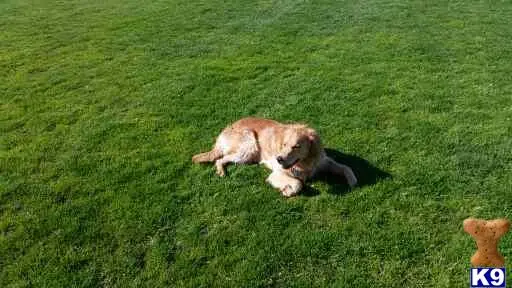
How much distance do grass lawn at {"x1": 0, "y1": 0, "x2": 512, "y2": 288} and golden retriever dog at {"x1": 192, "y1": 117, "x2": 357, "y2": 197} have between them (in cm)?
22

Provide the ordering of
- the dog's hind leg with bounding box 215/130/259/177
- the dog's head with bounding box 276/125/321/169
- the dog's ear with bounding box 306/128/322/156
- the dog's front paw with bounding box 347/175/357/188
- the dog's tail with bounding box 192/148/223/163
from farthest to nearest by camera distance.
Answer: the dog's tail with bounding box 192/148/223/163 < the dog's hind leg with bounding box 215/130/259/177 < the dog's front paw with bounding box 347/175/357/188 < the dog's ear with bounding box 306/128/322/156 < the dog's head with bounding box 276/125/321/169

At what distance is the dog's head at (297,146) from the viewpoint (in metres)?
6.55

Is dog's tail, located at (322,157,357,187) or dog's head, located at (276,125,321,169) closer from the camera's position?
dog's head, located at (276,125,321,169)

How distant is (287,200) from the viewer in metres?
6.72

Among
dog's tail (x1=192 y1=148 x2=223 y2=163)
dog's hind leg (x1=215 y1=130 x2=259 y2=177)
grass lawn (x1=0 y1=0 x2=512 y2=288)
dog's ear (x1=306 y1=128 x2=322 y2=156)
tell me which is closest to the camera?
grass lawn (x1=0 y1=0 x2=512 y2=288)

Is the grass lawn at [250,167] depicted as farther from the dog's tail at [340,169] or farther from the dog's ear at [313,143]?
the dog's ear at [313,143]

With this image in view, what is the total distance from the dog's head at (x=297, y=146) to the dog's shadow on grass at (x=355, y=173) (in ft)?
1.69

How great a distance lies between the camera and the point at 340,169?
7.01 m

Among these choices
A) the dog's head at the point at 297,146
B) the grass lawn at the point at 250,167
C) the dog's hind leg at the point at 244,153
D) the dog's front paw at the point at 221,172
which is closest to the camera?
the grass lawn at the point at 250,167

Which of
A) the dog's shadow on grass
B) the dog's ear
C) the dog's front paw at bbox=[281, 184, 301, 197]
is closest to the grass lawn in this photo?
the dog's shadow on grass

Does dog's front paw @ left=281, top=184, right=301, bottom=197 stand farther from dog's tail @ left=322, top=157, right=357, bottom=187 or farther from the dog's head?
dog's tail @ left=322, top=157, right=357, bottom=187

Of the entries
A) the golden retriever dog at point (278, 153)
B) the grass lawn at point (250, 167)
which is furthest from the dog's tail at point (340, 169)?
the grass lawn at point (250, 167)

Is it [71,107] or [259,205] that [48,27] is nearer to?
[71,107]

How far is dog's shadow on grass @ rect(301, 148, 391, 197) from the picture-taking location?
6.89m
